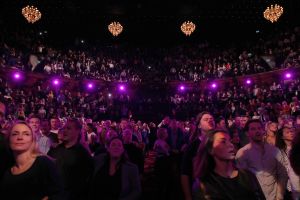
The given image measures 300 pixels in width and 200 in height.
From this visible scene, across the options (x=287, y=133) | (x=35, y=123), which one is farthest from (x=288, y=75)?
(x=35, y=123)

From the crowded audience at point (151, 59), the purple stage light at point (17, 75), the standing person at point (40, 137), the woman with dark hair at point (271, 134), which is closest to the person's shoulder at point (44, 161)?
the standing person at point (40, 137)

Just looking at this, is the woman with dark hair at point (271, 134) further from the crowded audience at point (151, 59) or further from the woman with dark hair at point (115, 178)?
the crowded audience at point (151, 59)

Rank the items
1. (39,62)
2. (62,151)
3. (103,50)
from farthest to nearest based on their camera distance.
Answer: (103,50)
(39,62)
(62,151)

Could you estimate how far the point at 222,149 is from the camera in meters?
2.71

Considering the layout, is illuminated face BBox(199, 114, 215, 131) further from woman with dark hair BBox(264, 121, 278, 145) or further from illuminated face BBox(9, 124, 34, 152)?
illuminated face BBox(9, 124, 34, 152)

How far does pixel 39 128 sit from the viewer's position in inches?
210

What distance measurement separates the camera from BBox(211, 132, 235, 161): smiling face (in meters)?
2.69

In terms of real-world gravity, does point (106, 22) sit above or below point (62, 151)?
above

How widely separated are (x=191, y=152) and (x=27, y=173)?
184 cm

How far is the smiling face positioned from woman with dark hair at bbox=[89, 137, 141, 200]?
5.40 ft

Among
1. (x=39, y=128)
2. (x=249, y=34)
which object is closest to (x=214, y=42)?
(x=249, y=34)

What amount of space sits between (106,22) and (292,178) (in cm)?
2377

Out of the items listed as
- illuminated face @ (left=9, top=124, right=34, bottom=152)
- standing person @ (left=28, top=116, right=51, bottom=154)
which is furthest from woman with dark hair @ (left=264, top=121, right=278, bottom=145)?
illuminated face @ (left=9, top=124, right=34, bottom=152)

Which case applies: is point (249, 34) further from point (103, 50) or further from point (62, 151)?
point (62, 151)
